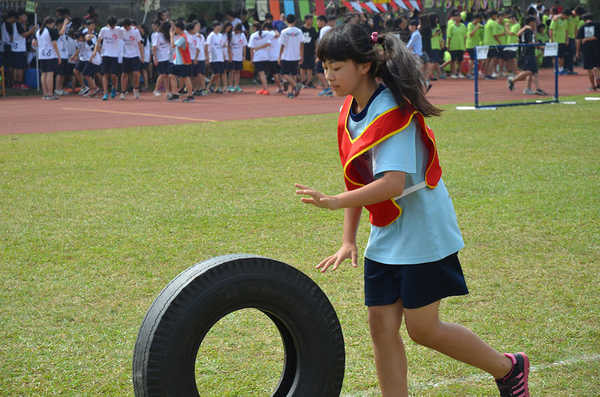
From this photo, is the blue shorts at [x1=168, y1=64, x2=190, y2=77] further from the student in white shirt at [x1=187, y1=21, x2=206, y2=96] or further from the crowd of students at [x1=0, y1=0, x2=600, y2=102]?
the student in white shirt at [x1=187, y1=21, x2=206, y2=96]

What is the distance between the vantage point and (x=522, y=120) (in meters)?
12.5

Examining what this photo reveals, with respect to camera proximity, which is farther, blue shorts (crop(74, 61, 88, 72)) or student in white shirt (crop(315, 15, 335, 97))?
blue shorts (crop(74, 61, 88, 72))

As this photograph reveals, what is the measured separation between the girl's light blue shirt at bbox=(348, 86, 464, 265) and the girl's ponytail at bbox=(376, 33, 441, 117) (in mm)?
39

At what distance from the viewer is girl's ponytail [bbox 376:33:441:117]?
2578mm

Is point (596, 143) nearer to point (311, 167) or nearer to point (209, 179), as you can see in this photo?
point (311, 167)

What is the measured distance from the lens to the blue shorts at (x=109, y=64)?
61.8 ft

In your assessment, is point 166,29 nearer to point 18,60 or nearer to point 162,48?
point 162,48

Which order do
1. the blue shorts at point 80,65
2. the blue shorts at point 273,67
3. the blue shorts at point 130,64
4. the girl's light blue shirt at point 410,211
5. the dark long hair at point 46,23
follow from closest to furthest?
the girl's light blue shirt at point 410,211, the dark long hair at point 46,23, the blue shorts at point 130,64, the blue shorts at point 80,65, the blue shorts at point 273,67

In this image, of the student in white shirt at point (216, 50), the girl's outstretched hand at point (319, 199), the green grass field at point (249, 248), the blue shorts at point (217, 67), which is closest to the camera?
the girl's outstretched hand at point (319, 199)

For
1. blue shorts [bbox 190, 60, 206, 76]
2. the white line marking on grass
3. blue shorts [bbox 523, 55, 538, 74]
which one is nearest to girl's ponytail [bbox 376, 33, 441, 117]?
the white line marking on grass

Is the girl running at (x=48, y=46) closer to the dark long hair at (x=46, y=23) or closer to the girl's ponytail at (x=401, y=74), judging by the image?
the dark long hair at (x=46, y=23)

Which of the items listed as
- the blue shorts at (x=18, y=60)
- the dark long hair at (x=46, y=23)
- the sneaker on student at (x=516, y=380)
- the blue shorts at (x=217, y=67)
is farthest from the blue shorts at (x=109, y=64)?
the sneaker on student at (x=516, y=380)

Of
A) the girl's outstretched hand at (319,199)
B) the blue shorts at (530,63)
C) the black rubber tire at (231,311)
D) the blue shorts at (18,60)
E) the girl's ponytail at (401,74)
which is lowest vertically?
the black rubber tire at (231,311)

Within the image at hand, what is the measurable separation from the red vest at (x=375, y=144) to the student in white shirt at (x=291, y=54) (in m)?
16.8
